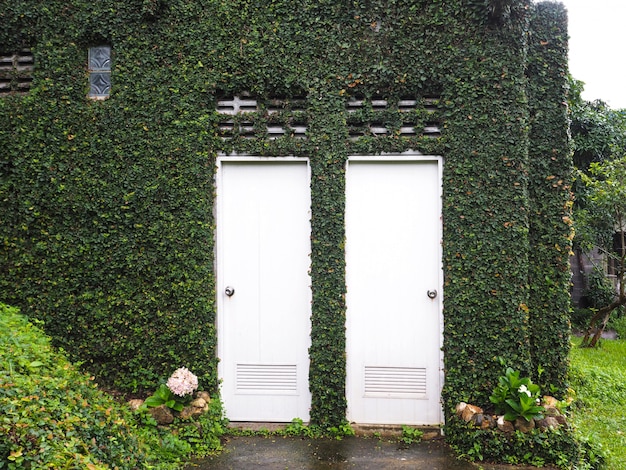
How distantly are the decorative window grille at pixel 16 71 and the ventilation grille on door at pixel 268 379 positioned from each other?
324cm

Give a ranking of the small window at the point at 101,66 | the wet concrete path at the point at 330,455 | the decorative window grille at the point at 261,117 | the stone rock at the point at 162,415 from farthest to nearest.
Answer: the small window at the point at 101,66 → the decorative window grille at the point at 261,117 → the stone rock at the point at 162,415 → the wet concrete path at the point at 330,455

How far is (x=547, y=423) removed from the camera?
394cm

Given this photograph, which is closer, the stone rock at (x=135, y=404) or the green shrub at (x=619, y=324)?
the stone rock at (x=135, y=404)

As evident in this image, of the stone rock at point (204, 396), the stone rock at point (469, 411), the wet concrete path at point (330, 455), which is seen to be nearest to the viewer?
the wet concrete path at point (330, 455)

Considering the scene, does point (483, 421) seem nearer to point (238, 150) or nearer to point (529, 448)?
point (529, 448)

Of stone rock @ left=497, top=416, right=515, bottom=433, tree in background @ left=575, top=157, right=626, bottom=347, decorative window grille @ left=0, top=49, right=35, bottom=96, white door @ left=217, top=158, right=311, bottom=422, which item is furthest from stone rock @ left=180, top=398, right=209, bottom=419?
tree in background @ left=575, top=157, right=626, bottom=347

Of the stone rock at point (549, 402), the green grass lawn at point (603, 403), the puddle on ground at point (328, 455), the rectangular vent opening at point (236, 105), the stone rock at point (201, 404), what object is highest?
the rectangular vent opening at point (236, 105)

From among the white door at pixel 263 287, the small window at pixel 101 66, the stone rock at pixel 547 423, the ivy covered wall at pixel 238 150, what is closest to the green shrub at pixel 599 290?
the ivy covered wall at pixel 238 150

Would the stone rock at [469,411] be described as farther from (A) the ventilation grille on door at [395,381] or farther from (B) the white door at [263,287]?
(B) the white door at [263,287]

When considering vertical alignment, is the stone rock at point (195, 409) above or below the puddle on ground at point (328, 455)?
above

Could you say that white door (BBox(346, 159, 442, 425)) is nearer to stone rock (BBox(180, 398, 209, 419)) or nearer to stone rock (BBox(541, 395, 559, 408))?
stone rock (BBox(541, 395, 559, 408))

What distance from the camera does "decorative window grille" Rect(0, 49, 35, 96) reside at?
472cm

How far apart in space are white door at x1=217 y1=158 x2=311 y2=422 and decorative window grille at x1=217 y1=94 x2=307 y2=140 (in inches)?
9.8

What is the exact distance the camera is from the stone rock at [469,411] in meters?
4.07
